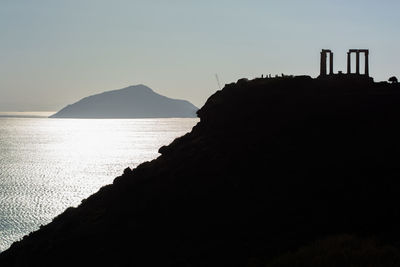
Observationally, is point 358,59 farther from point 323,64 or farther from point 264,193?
point 264,193

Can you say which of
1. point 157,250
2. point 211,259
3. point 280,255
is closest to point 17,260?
point 157,250

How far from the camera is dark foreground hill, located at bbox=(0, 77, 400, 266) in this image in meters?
32.8

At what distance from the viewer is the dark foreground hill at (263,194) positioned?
1289 inches

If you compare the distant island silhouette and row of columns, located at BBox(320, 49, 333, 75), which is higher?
row of columns, located at BBox(320, 49, 333, 75)

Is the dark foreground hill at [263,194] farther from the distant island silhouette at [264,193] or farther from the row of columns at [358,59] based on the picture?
the row of columns at [358,59]

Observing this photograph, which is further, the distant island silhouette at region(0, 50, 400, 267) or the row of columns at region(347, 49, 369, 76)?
the row of columns at region(347, 49, 369, 76)

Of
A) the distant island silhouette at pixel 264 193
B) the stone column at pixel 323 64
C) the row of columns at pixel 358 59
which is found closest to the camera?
the distant island silhouette at pixel 264 193

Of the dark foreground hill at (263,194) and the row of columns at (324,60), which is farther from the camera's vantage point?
the row of columns at (324,60)

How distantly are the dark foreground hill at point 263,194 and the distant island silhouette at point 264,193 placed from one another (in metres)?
0.09

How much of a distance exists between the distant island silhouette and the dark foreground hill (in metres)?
0.09

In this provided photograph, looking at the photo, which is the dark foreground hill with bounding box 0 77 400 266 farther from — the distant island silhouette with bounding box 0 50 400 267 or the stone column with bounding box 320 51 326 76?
the stone column with bounding box 320 51 326 76

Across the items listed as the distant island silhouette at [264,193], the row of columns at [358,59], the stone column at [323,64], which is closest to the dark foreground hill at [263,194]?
the distant island silhouette at [264,193]

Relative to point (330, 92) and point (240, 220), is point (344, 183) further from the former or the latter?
point (330, 92)

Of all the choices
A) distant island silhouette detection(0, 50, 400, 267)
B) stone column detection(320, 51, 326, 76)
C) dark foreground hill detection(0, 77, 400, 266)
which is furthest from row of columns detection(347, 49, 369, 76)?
dark foreground hill detection(0, 77, 400, 266)
